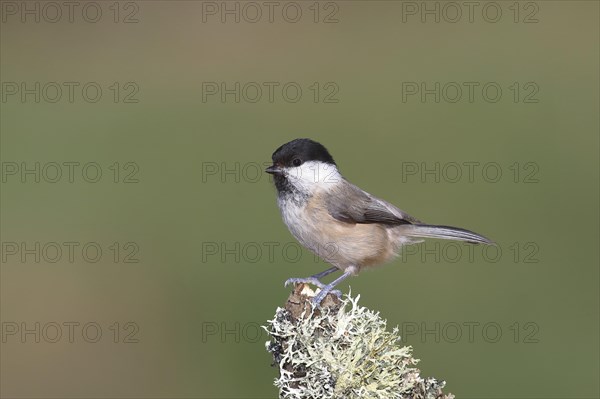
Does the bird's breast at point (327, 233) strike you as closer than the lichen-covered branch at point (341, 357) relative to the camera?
No

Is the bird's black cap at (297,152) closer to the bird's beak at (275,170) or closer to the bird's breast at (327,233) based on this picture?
the bird's beak at (275,170)

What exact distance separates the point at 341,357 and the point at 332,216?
39.3 inches

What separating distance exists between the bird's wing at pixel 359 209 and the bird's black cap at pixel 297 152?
7.2 inches

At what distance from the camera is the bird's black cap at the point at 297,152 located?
2389 mm

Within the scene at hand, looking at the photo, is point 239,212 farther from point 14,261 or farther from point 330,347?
point 330,347

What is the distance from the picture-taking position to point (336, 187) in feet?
8.55

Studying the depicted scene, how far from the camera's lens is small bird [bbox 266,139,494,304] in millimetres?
2463

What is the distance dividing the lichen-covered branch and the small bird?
0.80 meters

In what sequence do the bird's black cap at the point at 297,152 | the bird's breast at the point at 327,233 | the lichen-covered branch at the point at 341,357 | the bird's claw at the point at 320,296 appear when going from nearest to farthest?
1. the lichen-covered branch at the point at 341,357
2. the bird's claw at the point at 320,296
3. the bird's black cap at the point at 297,152
4. the bird's breast at the point at 327,233

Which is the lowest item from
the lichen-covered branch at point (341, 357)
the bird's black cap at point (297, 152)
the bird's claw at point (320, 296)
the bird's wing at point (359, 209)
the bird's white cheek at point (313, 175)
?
the lichen-covered branch at point (341, 357)

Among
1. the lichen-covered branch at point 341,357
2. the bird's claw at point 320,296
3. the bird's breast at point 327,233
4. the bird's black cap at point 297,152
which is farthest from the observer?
the bird's breast at point 327,233

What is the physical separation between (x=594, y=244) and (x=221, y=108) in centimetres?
315

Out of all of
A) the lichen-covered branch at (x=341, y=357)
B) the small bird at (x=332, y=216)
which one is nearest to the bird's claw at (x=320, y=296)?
the lichen-covered branch at (x=341, y=357)

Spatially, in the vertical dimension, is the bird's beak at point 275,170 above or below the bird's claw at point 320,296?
above
